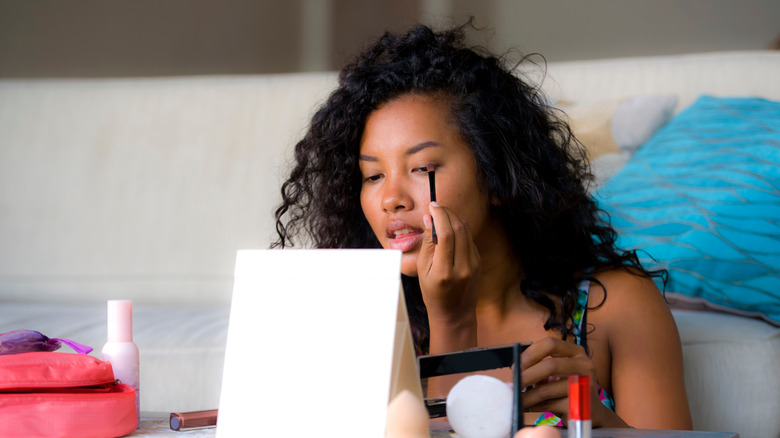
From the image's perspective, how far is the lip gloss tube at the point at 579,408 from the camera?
483 millimetres

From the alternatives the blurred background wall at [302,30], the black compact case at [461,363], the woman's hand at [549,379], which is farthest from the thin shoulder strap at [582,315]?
the blurred background wall at [302,30]

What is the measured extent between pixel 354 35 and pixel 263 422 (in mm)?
2438

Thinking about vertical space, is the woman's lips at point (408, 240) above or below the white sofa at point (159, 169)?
below

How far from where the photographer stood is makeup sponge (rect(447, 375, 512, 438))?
538 millimetres

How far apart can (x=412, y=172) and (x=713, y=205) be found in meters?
0.58

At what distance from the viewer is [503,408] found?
0.54 meters

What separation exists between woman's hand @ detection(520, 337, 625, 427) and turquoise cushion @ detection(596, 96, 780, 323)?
67 centimetres

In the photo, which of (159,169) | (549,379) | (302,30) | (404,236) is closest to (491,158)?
(404,236)

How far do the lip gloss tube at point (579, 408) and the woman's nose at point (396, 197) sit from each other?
1.78 feet

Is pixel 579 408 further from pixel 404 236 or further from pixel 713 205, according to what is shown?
pixel 713 205

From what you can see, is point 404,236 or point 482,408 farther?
point 404,236

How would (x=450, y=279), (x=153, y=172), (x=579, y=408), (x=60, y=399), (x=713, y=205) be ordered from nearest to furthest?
(x=579, y=408)
(x=60, y=399)
(x=450, y=279)
(x=713, y=205)
(x=153, y=172)

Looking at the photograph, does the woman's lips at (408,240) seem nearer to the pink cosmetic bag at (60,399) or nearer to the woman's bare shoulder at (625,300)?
the woman's bare shoulder at (625,300)

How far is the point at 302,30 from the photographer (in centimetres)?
287
